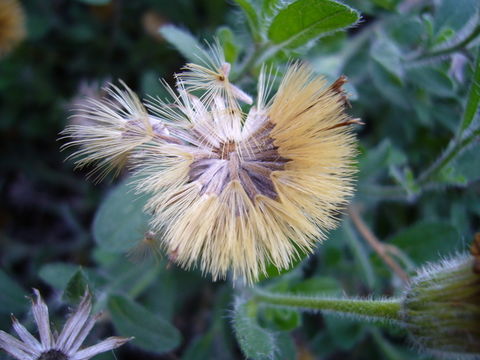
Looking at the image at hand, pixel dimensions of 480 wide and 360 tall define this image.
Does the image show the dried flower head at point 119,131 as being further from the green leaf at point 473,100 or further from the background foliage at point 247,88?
the green leaf at point 473,100

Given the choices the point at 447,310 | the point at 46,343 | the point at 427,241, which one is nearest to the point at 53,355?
the point at 46,343

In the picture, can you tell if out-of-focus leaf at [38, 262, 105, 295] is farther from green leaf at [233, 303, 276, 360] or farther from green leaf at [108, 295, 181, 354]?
green leaf at [233, 303, 276, 360]

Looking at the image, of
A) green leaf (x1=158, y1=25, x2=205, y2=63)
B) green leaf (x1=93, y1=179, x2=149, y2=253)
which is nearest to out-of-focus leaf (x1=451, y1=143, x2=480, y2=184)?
green leaf (x1=158, y1=25, x2=205, y2=63)

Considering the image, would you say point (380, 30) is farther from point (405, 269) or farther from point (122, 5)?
point (122, 5)

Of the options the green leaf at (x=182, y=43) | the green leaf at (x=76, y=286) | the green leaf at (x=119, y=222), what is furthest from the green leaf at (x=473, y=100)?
the green leaf at (x=76, y=286)

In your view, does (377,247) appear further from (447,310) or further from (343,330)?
(447,310)
